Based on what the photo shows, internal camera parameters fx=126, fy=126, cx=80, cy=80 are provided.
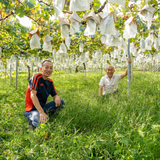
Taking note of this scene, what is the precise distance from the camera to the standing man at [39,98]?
2.05 m

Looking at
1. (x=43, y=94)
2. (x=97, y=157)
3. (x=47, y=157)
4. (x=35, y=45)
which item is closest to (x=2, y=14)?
(x=35, y=45)

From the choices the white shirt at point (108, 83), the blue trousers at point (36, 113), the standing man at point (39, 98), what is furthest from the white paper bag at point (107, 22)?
the white shirt at point (108, 83)

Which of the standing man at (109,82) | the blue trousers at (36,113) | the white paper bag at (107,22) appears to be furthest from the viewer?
the standing man at (109,82)

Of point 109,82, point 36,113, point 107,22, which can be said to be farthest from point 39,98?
point 109,82

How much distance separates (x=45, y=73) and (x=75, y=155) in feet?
4.70

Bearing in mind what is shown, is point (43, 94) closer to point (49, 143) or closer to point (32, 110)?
point (32, 110)

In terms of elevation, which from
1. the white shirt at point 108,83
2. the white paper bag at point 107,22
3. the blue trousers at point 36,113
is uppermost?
the white paper bag at point 107,22

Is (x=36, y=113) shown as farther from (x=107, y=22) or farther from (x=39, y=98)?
(x=107, y=22)

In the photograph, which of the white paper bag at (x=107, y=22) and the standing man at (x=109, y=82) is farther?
the standing man at (x=109, y=82)

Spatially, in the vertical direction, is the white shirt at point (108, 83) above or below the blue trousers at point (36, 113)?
above

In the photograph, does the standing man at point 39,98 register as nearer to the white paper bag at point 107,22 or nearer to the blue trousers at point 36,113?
the blue trousers at point 36,113

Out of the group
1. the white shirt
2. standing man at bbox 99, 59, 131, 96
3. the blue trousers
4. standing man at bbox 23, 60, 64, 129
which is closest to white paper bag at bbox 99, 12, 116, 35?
standing man at bbox 23, 60, 64, 129

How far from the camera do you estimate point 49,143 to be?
Answer: 1.55m

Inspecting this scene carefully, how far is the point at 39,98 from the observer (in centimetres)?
231
